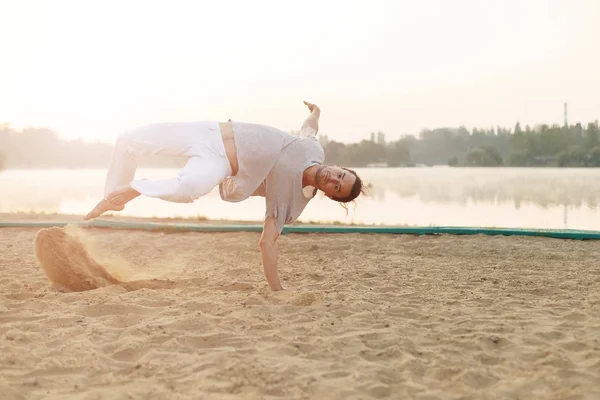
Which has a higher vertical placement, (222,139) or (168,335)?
(222,139)

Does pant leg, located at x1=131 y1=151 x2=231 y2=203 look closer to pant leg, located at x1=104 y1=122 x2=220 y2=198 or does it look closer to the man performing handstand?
the man performing handstand

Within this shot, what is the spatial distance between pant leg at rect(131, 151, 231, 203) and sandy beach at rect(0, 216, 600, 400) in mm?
688

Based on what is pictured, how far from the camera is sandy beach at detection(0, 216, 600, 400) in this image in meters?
2.57

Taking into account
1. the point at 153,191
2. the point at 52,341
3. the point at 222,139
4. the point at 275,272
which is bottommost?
the point at 52,341

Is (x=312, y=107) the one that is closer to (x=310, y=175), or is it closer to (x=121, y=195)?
(x=310, y=175)

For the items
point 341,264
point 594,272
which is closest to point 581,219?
point 594,272

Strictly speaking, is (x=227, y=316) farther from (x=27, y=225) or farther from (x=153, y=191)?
(x=27, y=225)

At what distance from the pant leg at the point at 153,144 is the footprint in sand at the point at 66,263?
68cm

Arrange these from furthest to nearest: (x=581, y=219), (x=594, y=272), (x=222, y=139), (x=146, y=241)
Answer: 1. (x=581, y=219)
2. (x=146, y=241)
3. (x=594, y=272)
4. (x=222, y=139)

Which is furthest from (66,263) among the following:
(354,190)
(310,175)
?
(354,190)

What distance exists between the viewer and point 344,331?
10.8 feet

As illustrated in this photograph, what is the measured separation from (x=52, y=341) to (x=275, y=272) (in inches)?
61.3

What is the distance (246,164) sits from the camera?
12.9ft

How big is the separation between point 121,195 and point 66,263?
0.91 meters
